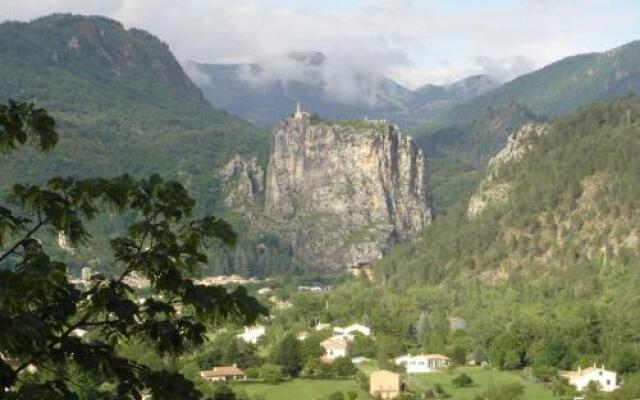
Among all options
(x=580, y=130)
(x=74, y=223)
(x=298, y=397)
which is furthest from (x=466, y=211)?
(x=74, y=223)

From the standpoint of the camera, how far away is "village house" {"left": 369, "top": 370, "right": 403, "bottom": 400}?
81062 millimetres

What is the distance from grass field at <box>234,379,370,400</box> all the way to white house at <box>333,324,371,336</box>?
3026 cm

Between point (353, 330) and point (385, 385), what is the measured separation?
39204 millimetres

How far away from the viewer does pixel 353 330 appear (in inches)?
4835

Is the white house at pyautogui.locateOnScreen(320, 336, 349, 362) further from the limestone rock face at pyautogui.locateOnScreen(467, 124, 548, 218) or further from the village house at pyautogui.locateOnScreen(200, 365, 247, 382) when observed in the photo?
the limestone rock face at pyautogui.locateOnScreen(467, 124, 548, 218)

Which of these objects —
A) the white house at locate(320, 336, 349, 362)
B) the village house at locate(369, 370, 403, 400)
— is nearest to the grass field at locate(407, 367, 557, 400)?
the village house at locate(369, 370, 403, 400)

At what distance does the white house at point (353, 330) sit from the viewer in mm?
121594

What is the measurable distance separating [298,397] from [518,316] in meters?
41.5

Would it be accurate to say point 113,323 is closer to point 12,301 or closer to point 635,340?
point 12,301

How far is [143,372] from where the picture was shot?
37.1 ft

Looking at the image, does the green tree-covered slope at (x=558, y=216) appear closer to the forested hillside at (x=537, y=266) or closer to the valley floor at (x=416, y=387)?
the forested hillside at (x=537, y=266)

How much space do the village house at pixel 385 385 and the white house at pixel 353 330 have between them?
1371 inches

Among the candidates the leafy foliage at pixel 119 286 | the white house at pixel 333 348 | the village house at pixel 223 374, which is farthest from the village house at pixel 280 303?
the leafy foliage at pixel 119 286

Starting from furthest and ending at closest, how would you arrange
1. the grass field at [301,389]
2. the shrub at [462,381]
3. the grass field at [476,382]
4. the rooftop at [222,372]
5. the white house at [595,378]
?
the rooftop at [222,372], the shrub at [462,381], the white house at [595,378], the grass field at [476,382], the grass field at [301,389]
